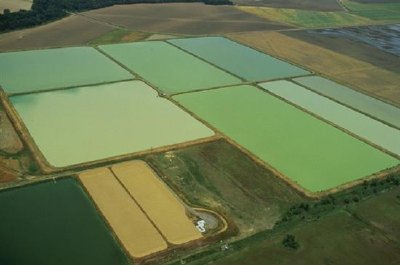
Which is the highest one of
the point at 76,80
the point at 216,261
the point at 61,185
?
the point at 76,80

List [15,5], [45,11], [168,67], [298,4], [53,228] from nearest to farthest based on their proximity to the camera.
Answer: [53,228]
[168,67]
[45,11]
[15,5]
[298,4]

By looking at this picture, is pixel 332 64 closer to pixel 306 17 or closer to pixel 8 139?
pixel 306 17

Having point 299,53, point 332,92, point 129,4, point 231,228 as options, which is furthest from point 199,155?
point 129,4

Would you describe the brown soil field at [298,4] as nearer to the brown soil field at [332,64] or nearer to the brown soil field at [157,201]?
the brown soil field at [332,64]

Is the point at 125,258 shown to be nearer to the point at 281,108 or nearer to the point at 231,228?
the point at 231,228

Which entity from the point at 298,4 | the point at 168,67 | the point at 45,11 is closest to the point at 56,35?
the point at 45,11
